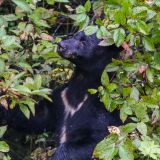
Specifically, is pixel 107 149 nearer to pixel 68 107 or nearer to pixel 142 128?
pixel 142 128

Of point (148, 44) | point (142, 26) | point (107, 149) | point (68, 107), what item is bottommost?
point (68, 107)

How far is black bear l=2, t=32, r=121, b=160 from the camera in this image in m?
3.77

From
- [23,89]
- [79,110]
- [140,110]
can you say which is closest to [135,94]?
[140,110]

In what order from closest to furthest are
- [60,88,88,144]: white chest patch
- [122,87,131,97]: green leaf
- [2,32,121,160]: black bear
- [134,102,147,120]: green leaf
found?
[134,102,147,120]: green leaf
[122,87,131,97]: green leaf
[2,32,121,160]: black bear
[60,88,88,144]: white chest patch

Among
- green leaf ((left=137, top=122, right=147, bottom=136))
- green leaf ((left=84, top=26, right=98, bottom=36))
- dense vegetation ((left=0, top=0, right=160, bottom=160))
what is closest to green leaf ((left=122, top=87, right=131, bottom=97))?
dense vegetation ((left=0, top=0, right=160, bottom=160))

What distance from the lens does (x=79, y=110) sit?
4.08m

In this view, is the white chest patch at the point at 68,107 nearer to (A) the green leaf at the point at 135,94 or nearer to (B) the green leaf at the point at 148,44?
(A) the green leaf at the point at 135,94

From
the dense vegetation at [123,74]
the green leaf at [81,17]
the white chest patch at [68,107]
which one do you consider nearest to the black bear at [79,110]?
the white chest patch at [68,107]

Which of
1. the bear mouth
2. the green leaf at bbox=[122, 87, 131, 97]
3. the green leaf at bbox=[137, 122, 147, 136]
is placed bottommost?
the green leaf at bbox=[137, 122, 147, 136]

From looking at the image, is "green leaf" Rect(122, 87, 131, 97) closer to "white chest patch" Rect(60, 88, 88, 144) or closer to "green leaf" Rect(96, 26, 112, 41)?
"green leaf" Rect(96, 26, 112, 41)

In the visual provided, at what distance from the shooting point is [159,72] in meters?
3.41

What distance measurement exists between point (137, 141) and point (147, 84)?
563mm

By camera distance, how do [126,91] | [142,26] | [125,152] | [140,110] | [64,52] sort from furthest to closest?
[64,52], [126,91], [140,110], [142,26], [125,152]

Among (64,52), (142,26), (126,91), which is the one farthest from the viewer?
(64,52)
